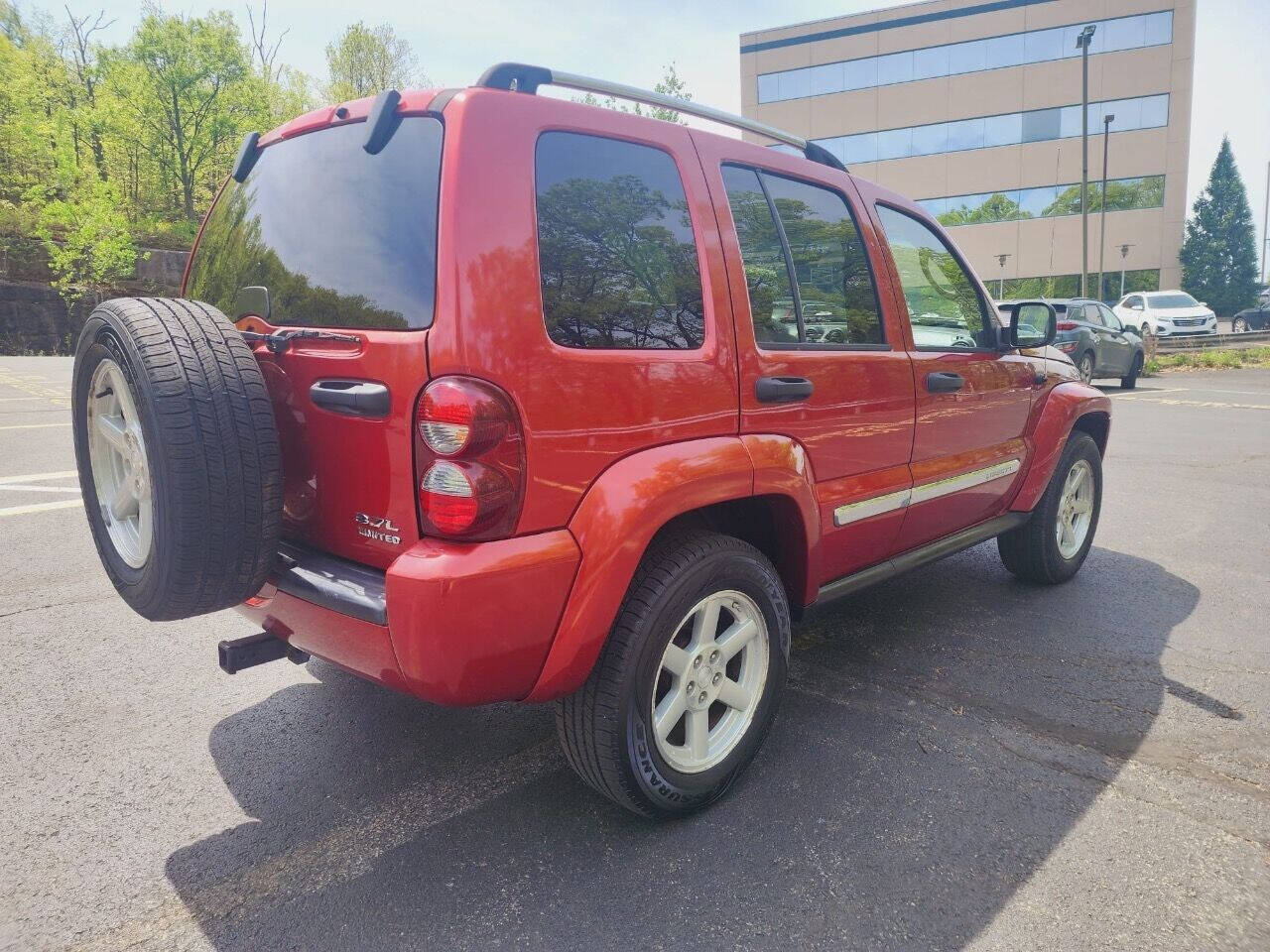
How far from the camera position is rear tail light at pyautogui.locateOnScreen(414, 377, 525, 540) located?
6.43ft

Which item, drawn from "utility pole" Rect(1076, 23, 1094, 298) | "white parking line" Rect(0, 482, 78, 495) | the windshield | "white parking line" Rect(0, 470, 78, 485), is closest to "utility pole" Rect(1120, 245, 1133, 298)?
"utility pole" Rect(1076, 23, 1094, 298)

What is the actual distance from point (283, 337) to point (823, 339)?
5.60 feet

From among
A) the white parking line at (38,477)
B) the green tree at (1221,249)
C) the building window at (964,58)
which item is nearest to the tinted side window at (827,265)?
the white parking line at (38,477)

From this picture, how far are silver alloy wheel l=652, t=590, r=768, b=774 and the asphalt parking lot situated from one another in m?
0.21

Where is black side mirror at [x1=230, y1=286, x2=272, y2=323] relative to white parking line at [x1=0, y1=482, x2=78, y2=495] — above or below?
above

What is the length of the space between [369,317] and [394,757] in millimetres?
1485

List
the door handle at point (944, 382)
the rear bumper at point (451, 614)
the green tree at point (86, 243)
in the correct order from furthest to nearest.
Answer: the green tree at point (86, 243) < the door handle at point (944, 382) < the rear bumper at point (451, 614)

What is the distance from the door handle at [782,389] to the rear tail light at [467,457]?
873 mm

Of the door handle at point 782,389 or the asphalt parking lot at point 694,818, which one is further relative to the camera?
the door handle at point 782,389

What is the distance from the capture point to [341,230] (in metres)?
2.28

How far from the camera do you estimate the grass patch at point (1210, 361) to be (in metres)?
20.8

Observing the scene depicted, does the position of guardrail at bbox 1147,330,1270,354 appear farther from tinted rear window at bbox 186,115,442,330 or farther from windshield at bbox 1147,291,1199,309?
tinted rear window at bbox 186,115,442,330

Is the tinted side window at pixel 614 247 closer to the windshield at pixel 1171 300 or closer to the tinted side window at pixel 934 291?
the tinted side window at pixel 934 291

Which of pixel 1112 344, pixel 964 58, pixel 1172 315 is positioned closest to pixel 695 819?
pixel 1112 344
